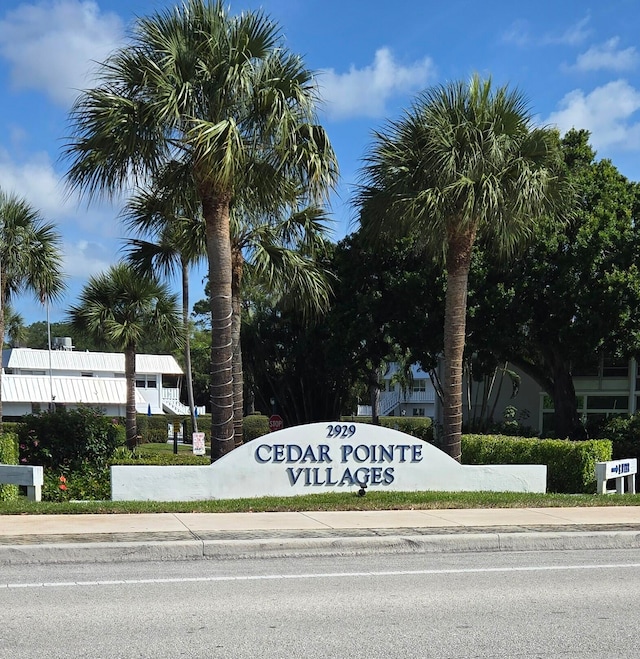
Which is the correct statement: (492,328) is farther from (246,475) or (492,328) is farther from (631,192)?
(246,475)

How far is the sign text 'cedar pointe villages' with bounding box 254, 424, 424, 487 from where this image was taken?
1366cm

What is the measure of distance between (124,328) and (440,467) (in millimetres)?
17001

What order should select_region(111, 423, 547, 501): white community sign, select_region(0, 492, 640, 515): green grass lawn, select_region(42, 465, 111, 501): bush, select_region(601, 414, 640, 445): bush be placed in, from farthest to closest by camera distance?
1. select_region(601, 414, 640, 445): bush
2. select_region(42, 465, 111, 501): bush
3. select_region(111, 423, 547, 501): white community sign
4. select_region(0, 492, 640, 515): green grass lawn

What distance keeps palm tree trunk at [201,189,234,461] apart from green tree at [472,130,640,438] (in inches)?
440

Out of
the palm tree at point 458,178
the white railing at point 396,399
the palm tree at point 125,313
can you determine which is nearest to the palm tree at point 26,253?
the palm tree at point 125,313

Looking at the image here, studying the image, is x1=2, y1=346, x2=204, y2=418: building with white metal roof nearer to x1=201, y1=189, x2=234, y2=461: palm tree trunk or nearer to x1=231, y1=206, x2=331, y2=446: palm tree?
x1=231, y1=206, x2=331, y2=446: palm tree

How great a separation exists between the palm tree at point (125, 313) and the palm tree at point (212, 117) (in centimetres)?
1406

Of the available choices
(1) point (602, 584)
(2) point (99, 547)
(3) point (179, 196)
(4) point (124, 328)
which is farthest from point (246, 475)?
(4) point (124, 328)

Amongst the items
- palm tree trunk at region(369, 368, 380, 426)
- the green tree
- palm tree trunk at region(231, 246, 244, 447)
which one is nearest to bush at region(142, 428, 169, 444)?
palm tree trunk at region(369, 368, 380, 426)

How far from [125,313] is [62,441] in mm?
11239

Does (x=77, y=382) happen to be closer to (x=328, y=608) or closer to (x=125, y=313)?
(x=125, y=313)

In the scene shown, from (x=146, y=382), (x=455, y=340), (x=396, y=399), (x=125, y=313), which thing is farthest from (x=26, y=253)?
(x=396, y=399)

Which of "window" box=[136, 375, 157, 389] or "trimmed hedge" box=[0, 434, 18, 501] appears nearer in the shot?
"trimmed hedge" box=[0, 434, 18, 501]

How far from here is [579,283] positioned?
927 inches
